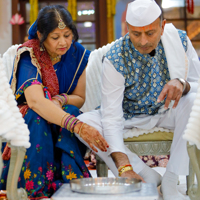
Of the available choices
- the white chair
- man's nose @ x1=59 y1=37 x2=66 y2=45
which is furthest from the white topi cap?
the white chair

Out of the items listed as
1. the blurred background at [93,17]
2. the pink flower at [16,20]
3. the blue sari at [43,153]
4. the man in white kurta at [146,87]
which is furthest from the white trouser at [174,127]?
the pink flower at [16,20]

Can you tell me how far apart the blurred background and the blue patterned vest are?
12.6 ft

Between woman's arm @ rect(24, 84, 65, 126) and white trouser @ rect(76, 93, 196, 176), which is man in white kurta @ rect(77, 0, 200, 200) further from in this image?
woman's arm @ rect(24, 84, 65, 126)

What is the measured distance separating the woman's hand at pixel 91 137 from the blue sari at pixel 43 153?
0.44 feet

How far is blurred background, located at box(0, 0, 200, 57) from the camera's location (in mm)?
5727

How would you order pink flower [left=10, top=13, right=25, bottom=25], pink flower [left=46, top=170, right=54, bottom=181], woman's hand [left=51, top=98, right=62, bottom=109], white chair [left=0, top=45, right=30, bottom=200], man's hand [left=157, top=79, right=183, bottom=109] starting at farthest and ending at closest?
pink flower [left=10, top=13, right=25, bottom=25] → woman's hand [left=51, top=98, right=62, bottom=109] → pink flower [left=46, top=170, right=54, bottom=181] → man's hand [left=157, top=79, right=183, bottom=109] → white chair [left=0, top=45, right=30, bottom=200]

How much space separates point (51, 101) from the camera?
1.76 meters

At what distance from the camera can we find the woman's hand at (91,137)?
1657 mm

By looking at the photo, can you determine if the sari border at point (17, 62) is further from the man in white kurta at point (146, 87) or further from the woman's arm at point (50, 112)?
the man in white kurta at point (146, 87)

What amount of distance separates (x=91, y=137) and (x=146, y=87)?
51 cm

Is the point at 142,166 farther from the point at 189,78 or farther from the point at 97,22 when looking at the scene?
the point at 97,22

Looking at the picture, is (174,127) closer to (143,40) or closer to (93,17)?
(143,40)

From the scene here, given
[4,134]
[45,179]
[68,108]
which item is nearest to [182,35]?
[68,108]

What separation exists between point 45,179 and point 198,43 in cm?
498
